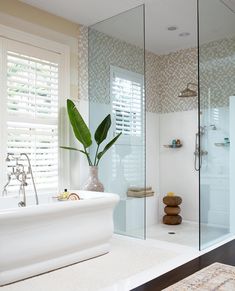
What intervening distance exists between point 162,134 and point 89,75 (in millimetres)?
1836

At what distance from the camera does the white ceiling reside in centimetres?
370

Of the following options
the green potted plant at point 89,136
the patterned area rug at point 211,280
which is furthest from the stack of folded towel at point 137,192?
the patterned area rug at point 211,280

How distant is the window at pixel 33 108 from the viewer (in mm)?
3760

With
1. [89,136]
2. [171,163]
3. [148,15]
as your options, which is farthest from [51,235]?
[171,163]

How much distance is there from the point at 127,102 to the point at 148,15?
122 cm

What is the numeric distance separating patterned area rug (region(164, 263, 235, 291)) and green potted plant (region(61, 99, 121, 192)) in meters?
1.74

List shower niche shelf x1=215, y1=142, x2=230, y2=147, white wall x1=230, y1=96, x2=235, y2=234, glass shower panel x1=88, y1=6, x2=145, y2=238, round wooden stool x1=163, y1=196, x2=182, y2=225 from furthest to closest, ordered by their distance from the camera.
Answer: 1. round wooden stool x1=163, y1=196, x2=182, y2=225
2. glass shower panel x1=88, y1=6, x2=145, y2=238
3. white wall x1=230, y1=96, x2=235, y2=234
4. shower niche shelf x1=215, y1=142, x2=230, y2=147

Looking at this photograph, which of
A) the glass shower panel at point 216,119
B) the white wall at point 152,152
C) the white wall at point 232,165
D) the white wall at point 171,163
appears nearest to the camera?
the glass shower panel at point 216,119

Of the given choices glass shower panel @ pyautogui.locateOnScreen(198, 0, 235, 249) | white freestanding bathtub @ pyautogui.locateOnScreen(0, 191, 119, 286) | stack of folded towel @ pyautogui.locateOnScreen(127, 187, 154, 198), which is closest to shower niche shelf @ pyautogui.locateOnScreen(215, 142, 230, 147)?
glass shower panel @ pyautogui.locateOnScreen(198, 0, 235, 249)

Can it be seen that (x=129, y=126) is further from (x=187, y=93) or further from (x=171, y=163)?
(x=171, y=163)

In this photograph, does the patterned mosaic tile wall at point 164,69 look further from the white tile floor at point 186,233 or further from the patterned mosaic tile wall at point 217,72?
the white tile floor at point 186,233

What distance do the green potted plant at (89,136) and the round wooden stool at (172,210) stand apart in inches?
56.1

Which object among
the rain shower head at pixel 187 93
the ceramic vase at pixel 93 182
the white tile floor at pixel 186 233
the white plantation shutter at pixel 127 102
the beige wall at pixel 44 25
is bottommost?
the white tile floor at pixel 186 233

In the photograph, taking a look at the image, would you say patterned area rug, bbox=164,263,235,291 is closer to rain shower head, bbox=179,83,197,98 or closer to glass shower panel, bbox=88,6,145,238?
glass shower panel, bbox=88,6,145,238
